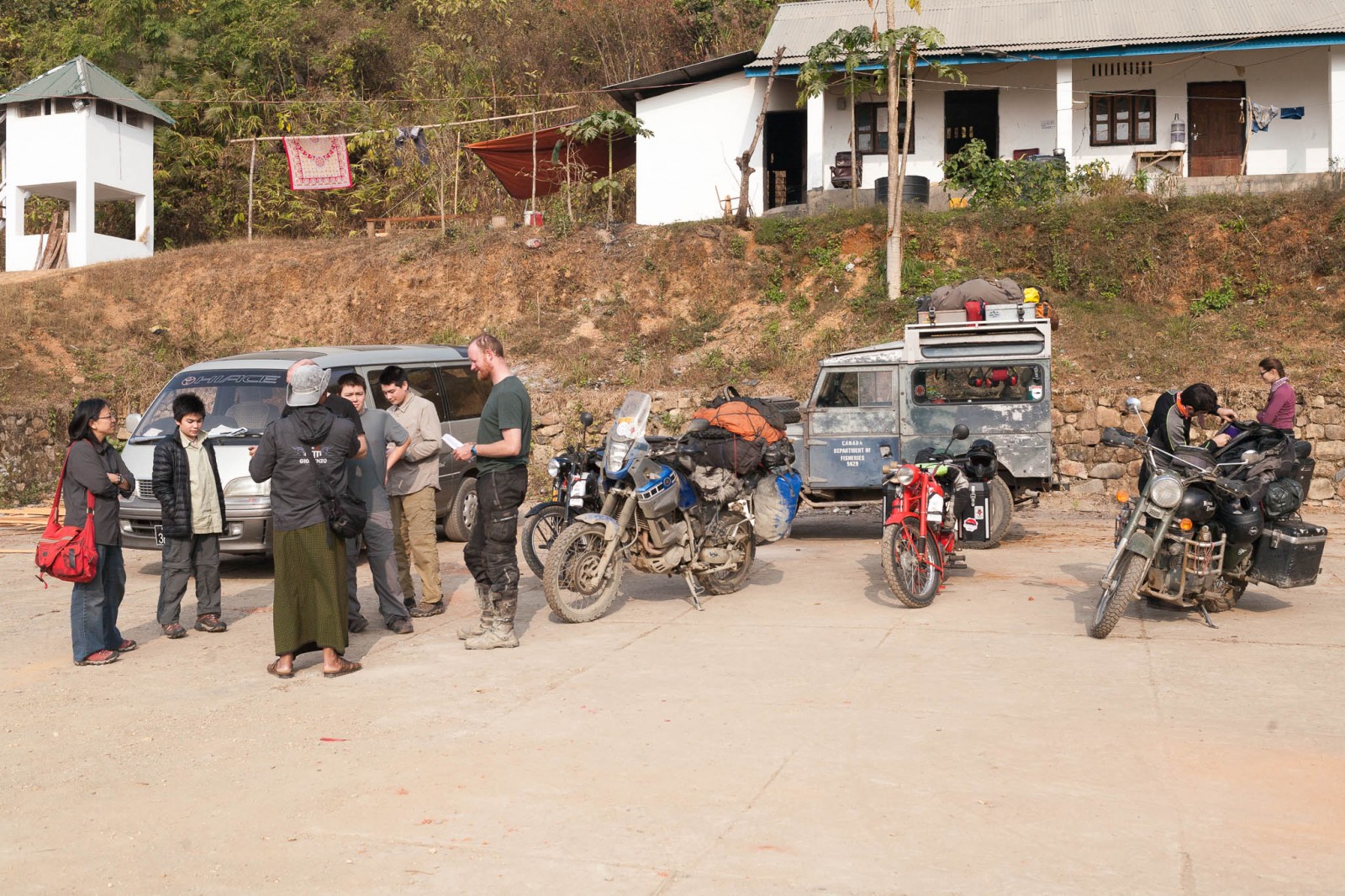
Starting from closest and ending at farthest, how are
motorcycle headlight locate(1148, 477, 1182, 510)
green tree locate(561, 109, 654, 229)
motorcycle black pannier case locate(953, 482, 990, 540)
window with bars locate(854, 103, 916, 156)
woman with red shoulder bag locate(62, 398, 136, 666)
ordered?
woman with red shoulder bag locate(62, 398, 136, 666)
motorcycle headlight locate(1148, 477, 1182, 510)
motorcycle black pannier case locate(953, 482, 990, 540)
green tree locate(561, 109, 654, 229)
window with bars locate(854, 103, 916, 156)

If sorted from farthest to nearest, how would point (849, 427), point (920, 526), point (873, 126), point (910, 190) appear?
point (873, 126) → point (910, 190) → point (849, 427) → point (920, 526)

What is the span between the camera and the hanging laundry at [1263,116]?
25109mm

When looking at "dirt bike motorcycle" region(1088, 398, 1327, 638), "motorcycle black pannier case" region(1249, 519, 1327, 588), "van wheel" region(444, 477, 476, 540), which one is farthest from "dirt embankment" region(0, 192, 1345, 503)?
"motorcycle black pannier case" region(1249, 519, 1327, 588)

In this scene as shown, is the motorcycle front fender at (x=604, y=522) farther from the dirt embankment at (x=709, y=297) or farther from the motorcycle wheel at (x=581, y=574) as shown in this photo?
the dirt embankment at (x=709, y=297)

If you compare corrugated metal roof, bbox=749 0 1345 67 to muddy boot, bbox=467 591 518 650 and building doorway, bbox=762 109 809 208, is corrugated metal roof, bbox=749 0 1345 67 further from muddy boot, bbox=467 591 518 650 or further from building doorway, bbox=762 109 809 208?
muddy boot, bbox=467 591 518 650

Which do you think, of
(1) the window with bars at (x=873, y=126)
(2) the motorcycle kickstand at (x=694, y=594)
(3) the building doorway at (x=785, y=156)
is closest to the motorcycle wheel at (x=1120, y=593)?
(2) the motorcycle kickstand at (x=694, y=594)

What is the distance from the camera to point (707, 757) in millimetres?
5363

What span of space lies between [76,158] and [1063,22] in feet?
74.0

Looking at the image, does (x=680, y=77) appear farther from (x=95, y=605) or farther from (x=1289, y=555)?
(x=95, y=605)

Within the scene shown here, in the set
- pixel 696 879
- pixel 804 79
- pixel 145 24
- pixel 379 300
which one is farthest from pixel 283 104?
pixel 696 879

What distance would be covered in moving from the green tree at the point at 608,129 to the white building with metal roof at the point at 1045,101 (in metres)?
0.50

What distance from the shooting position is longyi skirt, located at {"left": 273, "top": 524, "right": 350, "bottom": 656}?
22.4ft

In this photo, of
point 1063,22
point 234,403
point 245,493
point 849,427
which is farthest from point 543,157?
point 245,493

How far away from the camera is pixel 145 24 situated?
112ft
